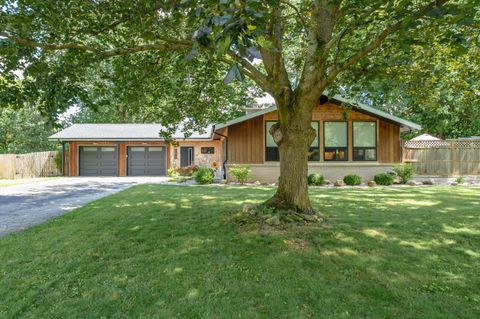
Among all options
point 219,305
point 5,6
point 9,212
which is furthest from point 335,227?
point 9,212

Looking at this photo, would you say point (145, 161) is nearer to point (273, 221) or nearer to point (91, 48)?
point (91, 48)

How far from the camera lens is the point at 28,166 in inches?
790

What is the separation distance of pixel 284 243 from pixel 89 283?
2602 mm

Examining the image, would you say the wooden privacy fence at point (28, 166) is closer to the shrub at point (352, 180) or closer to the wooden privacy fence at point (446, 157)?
the shrub at point (352, 180)

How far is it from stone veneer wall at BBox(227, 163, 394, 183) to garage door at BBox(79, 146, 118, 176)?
446 inches

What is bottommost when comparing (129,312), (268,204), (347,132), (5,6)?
(129,312)

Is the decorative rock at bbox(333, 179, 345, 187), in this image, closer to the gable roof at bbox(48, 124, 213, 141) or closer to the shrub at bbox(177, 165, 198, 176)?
the shrub at bbox(177, 165, 198, 176)

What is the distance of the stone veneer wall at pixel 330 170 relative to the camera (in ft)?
49.5

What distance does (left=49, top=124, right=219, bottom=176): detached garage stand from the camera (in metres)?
21.2

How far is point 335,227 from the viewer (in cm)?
552

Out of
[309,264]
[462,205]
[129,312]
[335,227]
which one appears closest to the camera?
[129,312]

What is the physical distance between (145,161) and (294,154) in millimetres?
17678

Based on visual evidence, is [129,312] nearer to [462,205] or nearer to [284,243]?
[284,243]

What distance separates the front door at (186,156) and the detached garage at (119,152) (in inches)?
6.3
